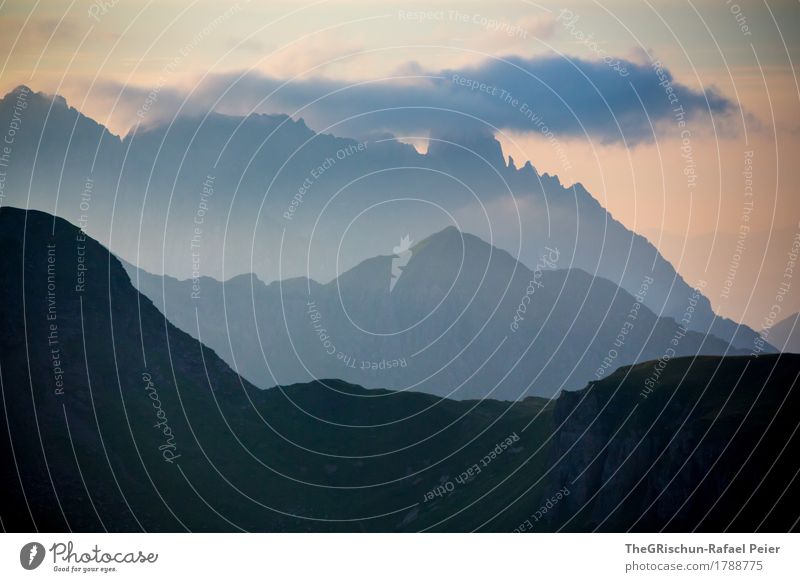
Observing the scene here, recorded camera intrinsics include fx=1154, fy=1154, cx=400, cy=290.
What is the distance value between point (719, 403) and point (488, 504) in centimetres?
7541

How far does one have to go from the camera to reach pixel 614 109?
130 metres

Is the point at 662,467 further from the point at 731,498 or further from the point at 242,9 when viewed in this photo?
the point at 242,9

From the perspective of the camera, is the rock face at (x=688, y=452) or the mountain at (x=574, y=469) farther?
the mountain at (x=574, y=469)

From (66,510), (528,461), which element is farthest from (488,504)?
(66,510)

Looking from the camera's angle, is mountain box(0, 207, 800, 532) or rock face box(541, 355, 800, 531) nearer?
rock face box(541, 355, 800, 531)

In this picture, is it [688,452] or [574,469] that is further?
[574,469]

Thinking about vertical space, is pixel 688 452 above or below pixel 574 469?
above

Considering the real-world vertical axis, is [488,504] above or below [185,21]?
below

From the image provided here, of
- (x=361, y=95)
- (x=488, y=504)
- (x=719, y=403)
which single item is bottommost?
(x=488, y=504)

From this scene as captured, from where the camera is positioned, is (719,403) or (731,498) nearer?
(731,498)
